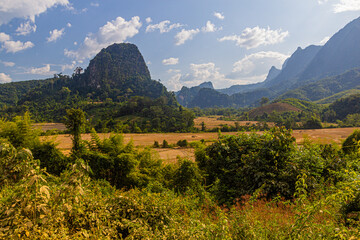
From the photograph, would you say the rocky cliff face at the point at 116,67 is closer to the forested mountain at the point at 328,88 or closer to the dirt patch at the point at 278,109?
the dirt patch at the point at 278,109

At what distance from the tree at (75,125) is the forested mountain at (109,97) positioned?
17115mm

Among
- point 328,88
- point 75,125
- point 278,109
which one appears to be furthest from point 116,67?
point 328,88

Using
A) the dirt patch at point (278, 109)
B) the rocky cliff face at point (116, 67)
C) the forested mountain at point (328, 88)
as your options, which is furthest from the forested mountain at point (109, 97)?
the forested mountain at point (328, 88)

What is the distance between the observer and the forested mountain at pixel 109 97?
5875 centimetres

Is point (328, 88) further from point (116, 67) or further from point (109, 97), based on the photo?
point (116, 67)

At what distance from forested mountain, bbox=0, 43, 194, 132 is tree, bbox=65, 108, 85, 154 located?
56.2 ft

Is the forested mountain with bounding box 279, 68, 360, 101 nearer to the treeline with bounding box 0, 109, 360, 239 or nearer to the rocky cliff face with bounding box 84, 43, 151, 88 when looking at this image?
the rocky cliff face with bounding box 84, 43, 151, 88

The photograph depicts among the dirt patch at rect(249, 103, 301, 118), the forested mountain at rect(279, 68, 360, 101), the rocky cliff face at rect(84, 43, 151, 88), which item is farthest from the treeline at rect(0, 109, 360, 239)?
the forested mountain at rect(279, 68, 360, 101)

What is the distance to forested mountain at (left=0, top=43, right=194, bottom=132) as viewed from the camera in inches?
2313

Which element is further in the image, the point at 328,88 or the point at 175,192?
the point at 328,88

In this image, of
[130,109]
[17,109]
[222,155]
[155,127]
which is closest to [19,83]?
[17,109]

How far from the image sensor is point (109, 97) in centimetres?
9956

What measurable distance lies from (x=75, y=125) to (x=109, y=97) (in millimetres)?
100468

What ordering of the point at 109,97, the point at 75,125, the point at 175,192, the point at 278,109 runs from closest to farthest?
1. the point at 175,192
2. the point at 75,125
3. the point at 278,109
4. the point at 109,97
